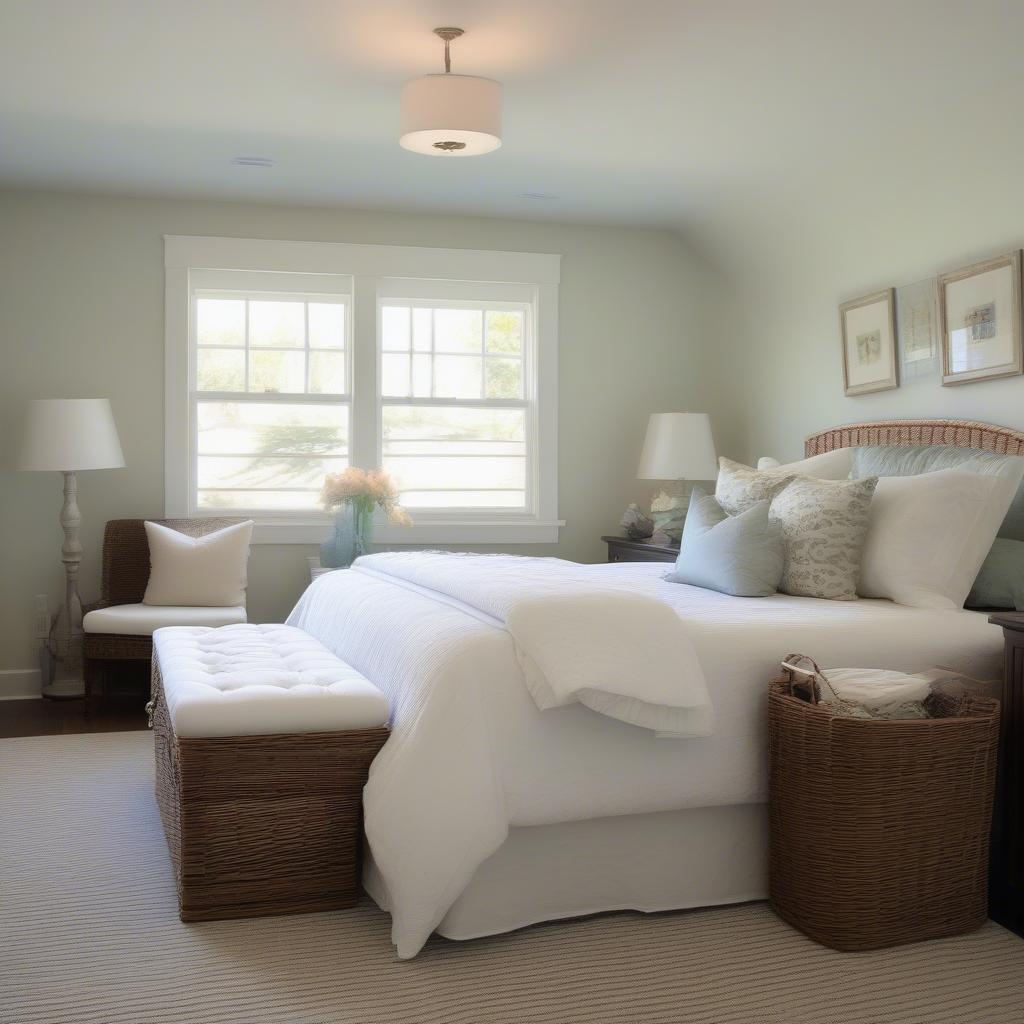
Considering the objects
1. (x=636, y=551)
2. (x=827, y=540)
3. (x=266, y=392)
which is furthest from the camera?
(x=266, y=392)

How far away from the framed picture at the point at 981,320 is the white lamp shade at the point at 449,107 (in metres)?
1.86

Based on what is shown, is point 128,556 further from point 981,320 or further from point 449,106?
point 981,320

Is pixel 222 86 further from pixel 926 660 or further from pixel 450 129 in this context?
pixel 926 660

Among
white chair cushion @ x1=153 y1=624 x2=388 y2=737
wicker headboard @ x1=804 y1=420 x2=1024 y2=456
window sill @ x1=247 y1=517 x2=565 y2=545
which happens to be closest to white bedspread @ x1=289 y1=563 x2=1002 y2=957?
white chair cushion @ x1=153 y1=624 x2=388 y2=737

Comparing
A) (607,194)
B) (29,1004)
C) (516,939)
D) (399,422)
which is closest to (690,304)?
(607,194)

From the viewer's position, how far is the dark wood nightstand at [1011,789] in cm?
265

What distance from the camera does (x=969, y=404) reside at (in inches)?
165

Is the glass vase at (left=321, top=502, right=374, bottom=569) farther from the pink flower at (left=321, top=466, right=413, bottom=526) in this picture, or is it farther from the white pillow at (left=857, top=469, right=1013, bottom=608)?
the white pillow at (left=857, top=469, right=1013, bottom=608)

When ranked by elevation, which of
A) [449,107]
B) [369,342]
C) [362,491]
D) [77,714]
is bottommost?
[77,714]

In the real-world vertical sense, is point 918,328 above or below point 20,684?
above

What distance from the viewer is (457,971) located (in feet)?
7.95

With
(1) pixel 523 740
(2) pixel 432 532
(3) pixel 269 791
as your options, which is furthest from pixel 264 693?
(2) pixel 432 532

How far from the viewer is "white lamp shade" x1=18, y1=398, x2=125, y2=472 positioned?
5195 millimetres

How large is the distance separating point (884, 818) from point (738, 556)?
114cm
